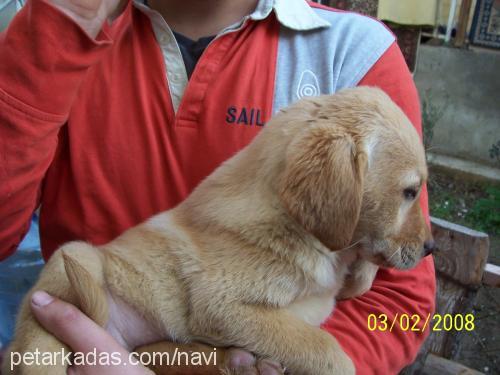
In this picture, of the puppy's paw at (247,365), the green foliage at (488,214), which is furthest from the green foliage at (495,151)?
the puppy's paw at (247,365)

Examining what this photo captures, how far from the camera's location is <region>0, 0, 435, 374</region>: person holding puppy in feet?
5.84

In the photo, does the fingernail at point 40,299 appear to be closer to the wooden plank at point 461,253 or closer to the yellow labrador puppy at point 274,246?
the yellow labrador puppy at point 274,246

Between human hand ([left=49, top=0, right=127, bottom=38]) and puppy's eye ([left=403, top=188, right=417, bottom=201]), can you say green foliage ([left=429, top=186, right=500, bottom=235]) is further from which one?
human hand ([left=49, top=0, right=127, bottom=38])

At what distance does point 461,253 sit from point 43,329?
1905mm

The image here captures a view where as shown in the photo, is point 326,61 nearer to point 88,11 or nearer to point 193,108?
point 193,108

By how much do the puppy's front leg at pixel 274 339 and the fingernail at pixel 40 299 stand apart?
0.42 metres

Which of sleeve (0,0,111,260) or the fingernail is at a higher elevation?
sleeve (0,0,111,260)

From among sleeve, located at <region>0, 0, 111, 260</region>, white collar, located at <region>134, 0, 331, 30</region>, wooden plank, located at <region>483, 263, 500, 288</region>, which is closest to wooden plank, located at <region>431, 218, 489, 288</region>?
wooden plank, located at <region>483, 263, 500, 288</region>

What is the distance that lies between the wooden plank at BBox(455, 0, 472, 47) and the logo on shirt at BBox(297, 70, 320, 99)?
17.2 feet

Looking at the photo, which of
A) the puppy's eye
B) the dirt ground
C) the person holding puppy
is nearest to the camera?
the puppy's eye

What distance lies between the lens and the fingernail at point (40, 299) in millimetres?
1539

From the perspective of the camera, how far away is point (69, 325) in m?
1.51

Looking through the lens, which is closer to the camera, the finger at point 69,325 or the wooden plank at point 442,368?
the finger at point 69,325

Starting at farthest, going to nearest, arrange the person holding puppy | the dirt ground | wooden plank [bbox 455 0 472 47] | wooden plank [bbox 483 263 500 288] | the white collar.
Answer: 1. wooden plank [bbox 455 0 472 47]
2. the dirt ground
3. wooden plank [bbox 483 263 500 288]
4. the white collar
5. the person holding puppy
